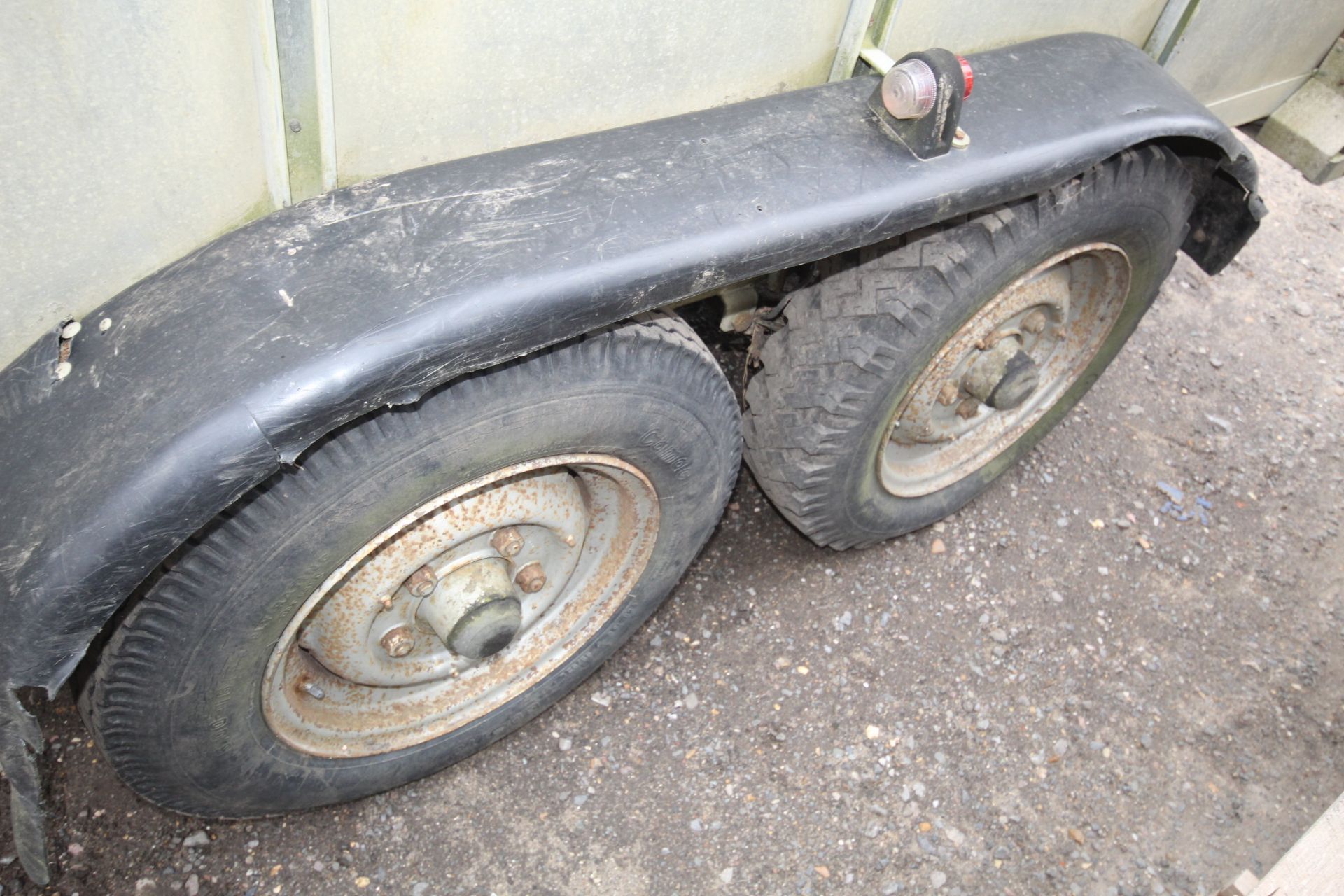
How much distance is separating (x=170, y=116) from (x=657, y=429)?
2.74 ft

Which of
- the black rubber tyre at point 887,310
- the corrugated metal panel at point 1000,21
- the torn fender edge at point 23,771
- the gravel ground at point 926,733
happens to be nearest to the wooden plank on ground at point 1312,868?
the gravel ground at point 926,733

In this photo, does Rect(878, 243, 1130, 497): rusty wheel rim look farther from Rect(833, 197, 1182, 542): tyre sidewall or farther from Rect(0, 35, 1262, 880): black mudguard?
Rect(0, 35, 1262, 880): black mudguard

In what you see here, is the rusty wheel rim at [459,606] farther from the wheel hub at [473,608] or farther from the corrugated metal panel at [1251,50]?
the corrugated metal panel at [1251,50]

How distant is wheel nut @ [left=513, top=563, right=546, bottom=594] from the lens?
1.94 meters

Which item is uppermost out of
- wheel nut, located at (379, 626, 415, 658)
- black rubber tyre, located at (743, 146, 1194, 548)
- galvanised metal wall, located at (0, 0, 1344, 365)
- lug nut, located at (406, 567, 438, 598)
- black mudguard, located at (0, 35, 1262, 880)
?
galvanised metal wall, located at (0, 0, 1344, 365)

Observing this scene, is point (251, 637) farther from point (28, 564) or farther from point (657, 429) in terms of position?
point (657, 429)

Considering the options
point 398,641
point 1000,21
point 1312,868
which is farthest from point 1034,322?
point 398,641

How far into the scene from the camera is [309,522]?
54.8 inches

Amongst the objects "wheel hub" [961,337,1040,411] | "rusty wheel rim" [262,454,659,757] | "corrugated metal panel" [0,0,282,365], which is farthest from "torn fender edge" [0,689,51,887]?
"wheel hub" [961,337,1040,411]

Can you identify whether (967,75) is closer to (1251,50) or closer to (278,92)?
(278,92)

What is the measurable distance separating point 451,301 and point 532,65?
0.36m

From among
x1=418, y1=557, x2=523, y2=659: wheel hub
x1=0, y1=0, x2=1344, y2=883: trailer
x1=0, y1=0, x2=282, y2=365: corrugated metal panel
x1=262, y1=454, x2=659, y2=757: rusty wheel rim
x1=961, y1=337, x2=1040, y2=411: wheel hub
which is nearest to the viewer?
x1=0, y1=0, x2=282, y2=365: corrugated metal panel

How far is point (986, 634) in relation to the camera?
8.45 ft

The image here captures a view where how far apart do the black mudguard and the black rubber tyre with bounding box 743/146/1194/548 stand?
0.35 m
